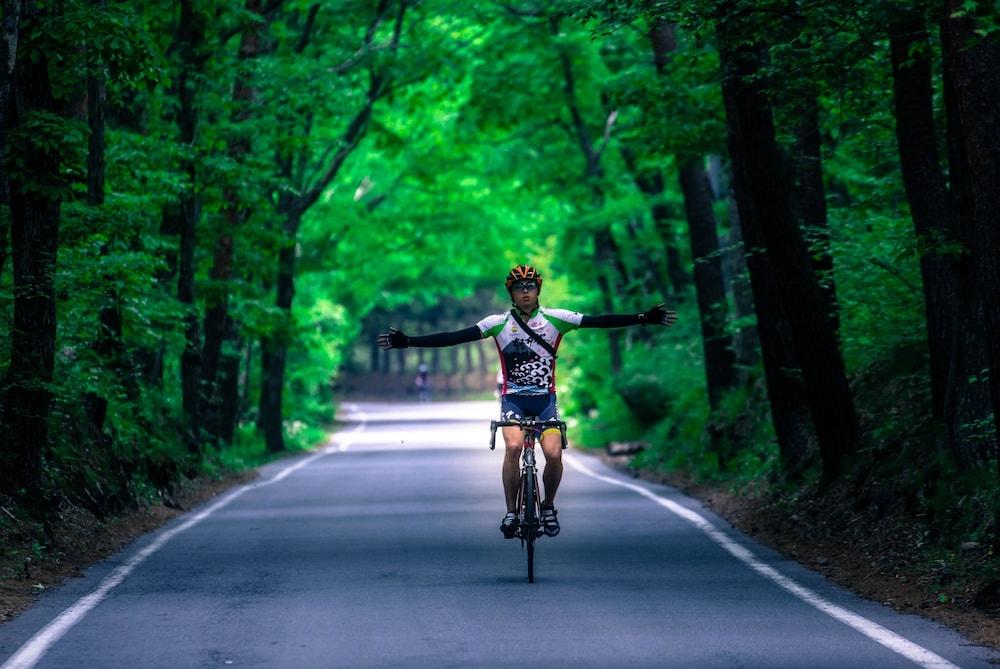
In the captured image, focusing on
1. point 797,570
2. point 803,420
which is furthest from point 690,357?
point 797,570

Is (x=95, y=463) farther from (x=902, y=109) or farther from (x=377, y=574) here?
(x=902, y=109)

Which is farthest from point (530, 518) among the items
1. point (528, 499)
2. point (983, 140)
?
point (983, 140)

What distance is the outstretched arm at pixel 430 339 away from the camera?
11281 millimetres

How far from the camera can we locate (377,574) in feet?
38.3

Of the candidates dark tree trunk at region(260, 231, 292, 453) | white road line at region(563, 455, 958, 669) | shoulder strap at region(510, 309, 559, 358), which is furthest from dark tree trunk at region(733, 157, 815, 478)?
dark tree trunk at region(260, 231, 292, 453)

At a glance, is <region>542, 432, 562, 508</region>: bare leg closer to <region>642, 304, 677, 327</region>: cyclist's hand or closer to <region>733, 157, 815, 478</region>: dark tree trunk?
<region>642, 304, 677, 327</region>: cyclist's hand

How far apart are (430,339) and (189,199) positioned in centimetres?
1304

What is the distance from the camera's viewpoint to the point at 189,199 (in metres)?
23.6

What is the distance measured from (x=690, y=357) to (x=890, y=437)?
15.8 metres

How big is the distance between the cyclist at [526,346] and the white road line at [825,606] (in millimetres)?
1771

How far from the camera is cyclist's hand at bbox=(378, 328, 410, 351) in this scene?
11.3m

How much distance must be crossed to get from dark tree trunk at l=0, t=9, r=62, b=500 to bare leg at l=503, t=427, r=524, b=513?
452 centimetres

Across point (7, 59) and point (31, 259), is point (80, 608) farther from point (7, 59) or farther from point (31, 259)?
point (7, 59)

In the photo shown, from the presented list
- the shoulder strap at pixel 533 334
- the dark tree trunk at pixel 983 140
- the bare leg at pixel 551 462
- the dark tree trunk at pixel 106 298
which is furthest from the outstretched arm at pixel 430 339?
the dark tree trunk at pixel 106 298
